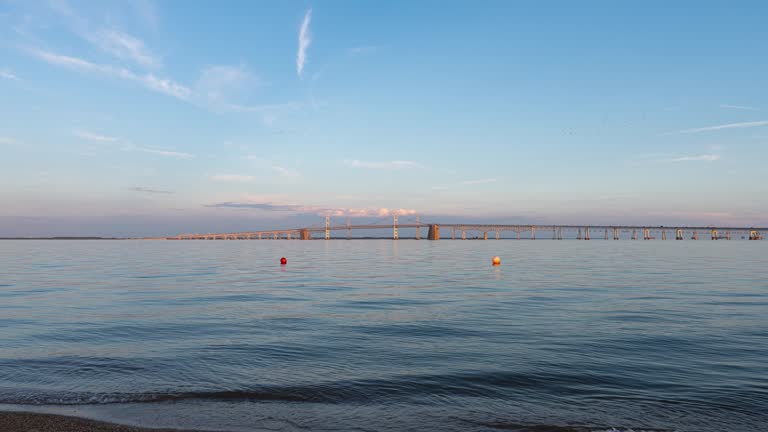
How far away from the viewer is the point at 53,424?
912 centimetres

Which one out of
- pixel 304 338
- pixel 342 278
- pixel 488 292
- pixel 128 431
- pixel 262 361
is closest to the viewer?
pixel 128 431

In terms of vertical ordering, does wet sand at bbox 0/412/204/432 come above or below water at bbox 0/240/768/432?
above

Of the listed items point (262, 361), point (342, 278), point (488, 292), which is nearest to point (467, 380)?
point (262, 361)

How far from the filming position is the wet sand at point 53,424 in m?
8.88

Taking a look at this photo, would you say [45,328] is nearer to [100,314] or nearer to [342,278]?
[100,314]

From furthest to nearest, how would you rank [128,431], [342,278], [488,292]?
1. [342,278]
2. [488,292]
3. [128,431]

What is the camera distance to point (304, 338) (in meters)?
18.4

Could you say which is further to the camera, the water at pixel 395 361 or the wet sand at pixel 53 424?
the water at pixel 395 361

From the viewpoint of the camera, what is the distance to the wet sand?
888cm

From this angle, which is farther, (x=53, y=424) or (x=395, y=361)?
(x=395, y=361)

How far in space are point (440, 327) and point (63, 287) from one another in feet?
96.8

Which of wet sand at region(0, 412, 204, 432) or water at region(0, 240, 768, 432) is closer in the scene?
wet sand at region(0, 412, 204, 432)

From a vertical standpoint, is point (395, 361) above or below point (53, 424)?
below

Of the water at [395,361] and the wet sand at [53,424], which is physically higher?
the wet sand at [53,424]
